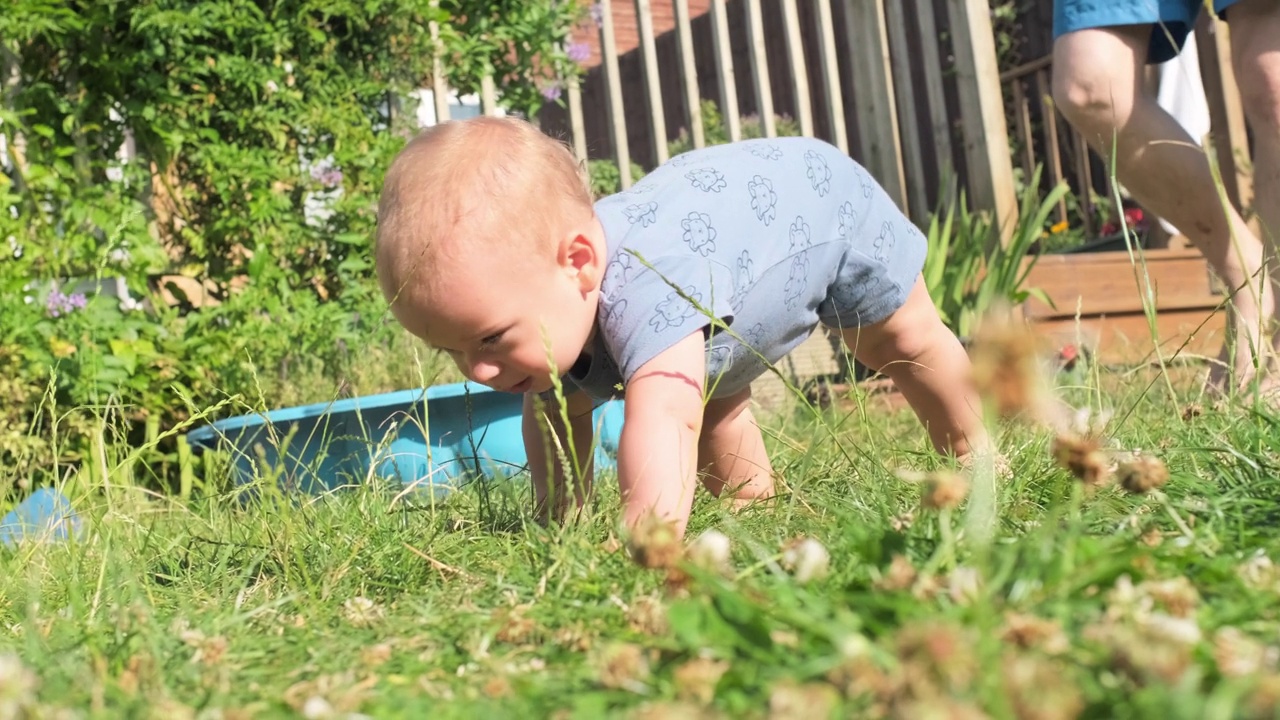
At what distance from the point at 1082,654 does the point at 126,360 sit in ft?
10.9

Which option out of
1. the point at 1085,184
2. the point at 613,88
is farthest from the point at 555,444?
the point at 1085,184

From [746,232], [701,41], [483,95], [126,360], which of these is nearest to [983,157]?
[483,95]

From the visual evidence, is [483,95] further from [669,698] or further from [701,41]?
[701,41]

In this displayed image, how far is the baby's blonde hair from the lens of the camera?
1.97 meters

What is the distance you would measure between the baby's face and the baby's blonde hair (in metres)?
0.03

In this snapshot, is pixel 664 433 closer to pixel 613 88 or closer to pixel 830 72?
pixel 613 88

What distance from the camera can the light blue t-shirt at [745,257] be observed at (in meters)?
2.08

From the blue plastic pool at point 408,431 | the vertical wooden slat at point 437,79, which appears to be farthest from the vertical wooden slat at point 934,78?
the blue plastic pool at point 408,431

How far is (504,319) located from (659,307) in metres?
0.25

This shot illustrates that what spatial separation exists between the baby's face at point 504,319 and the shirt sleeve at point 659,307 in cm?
8

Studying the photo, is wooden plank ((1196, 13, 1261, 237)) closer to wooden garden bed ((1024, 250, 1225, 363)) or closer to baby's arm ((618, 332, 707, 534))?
wooden garden bed ((1024, 250, 1225, 363))

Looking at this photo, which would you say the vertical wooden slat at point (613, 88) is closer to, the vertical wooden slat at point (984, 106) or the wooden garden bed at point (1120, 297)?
the vertical wooden slat at point (984, 106)

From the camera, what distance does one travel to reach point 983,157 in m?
5.02

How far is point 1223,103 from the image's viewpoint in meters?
5.50
